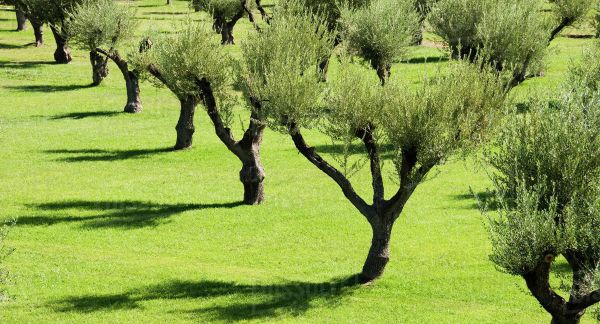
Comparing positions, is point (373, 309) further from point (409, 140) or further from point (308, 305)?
point (409, 140)

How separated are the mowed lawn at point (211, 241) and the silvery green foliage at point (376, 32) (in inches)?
277

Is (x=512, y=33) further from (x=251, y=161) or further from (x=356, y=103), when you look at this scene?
(x=356, y=103)

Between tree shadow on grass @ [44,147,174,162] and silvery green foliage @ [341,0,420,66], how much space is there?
14.5m

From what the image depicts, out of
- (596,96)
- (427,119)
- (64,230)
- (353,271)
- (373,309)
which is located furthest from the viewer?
(64,230)

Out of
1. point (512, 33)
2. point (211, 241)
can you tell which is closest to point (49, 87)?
point (512, 33)

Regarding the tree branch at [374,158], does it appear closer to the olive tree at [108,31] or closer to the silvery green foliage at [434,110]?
the silvery green foliage at [434,110]

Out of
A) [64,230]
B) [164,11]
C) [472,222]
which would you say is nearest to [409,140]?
[472,222]

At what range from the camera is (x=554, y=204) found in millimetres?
20203

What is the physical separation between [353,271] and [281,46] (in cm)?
953

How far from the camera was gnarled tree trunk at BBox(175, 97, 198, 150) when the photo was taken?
168 ft

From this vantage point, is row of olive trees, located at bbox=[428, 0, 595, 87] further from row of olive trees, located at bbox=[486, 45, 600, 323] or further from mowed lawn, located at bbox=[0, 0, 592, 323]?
row of olive trees, located at bbox=[486, 45, 600, 323]

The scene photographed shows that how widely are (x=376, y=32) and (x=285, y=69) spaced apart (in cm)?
2655

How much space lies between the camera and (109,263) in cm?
3244

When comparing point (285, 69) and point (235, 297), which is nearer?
point (235, 297)
